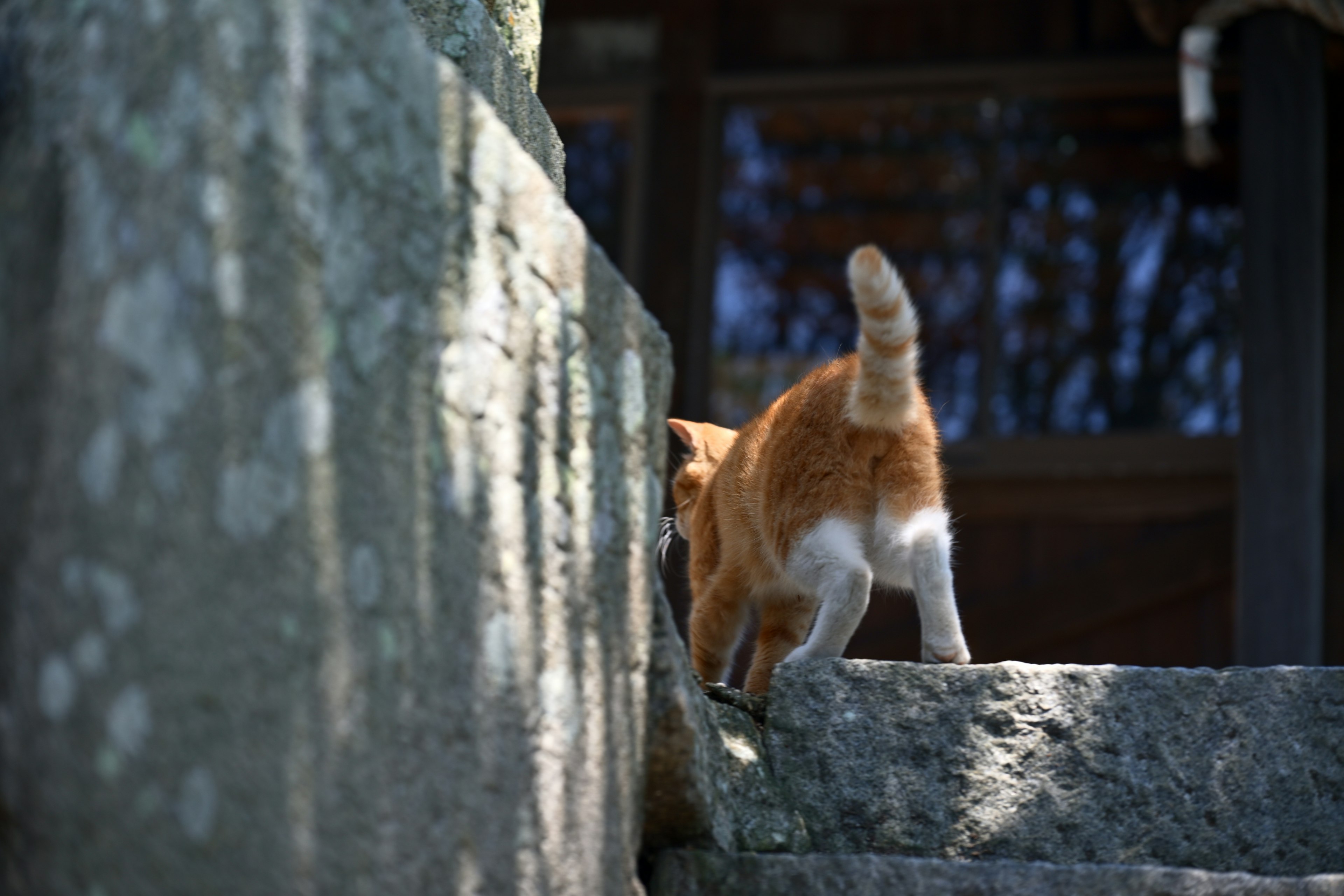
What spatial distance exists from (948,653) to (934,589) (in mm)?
131

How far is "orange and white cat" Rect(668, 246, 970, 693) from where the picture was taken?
8.18 feet

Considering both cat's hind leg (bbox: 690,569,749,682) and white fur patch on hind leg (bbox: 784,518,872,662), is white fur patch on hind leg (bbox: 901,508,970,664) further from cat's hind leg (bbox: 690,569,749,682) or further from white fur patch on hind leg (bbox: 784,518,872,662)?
cat's hind leg (bbox: 690,569,749,682)

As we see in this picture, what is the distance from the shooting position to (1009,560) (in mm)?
6090

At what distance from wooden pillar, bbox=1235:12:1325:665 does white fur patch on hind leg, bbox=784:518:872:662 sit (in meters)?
2.18

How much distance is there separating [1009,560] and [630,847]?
472cm

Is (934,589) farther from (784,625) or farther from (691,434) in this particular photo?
(691,434)

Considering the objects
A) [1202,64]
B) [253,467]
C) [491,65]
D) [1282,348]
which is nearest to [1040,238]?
[1202,64]

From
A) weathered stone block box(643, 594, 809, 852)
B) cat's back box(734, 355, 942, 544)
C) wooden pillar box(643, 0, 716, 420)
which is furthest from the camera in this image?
wooden pillar box(643, 0, 716, 420)

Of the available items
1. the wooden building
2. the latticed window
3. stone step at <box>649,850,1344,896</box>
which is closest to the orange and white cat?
stone step at <box>649,850,1344,896</box>

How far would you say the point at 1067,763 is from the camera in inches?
83.7

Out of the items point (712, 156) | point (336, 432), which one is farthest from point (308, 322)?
point (712, 156)

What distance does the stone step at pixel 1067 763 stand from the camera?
2.07m

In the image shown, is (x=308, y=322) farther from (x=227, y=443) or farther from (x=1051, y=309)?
(x=1051, y=309)

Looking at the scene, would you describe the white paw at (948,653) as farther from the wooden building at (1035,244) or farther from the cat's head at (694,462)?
the wooden building at (1035,244)
